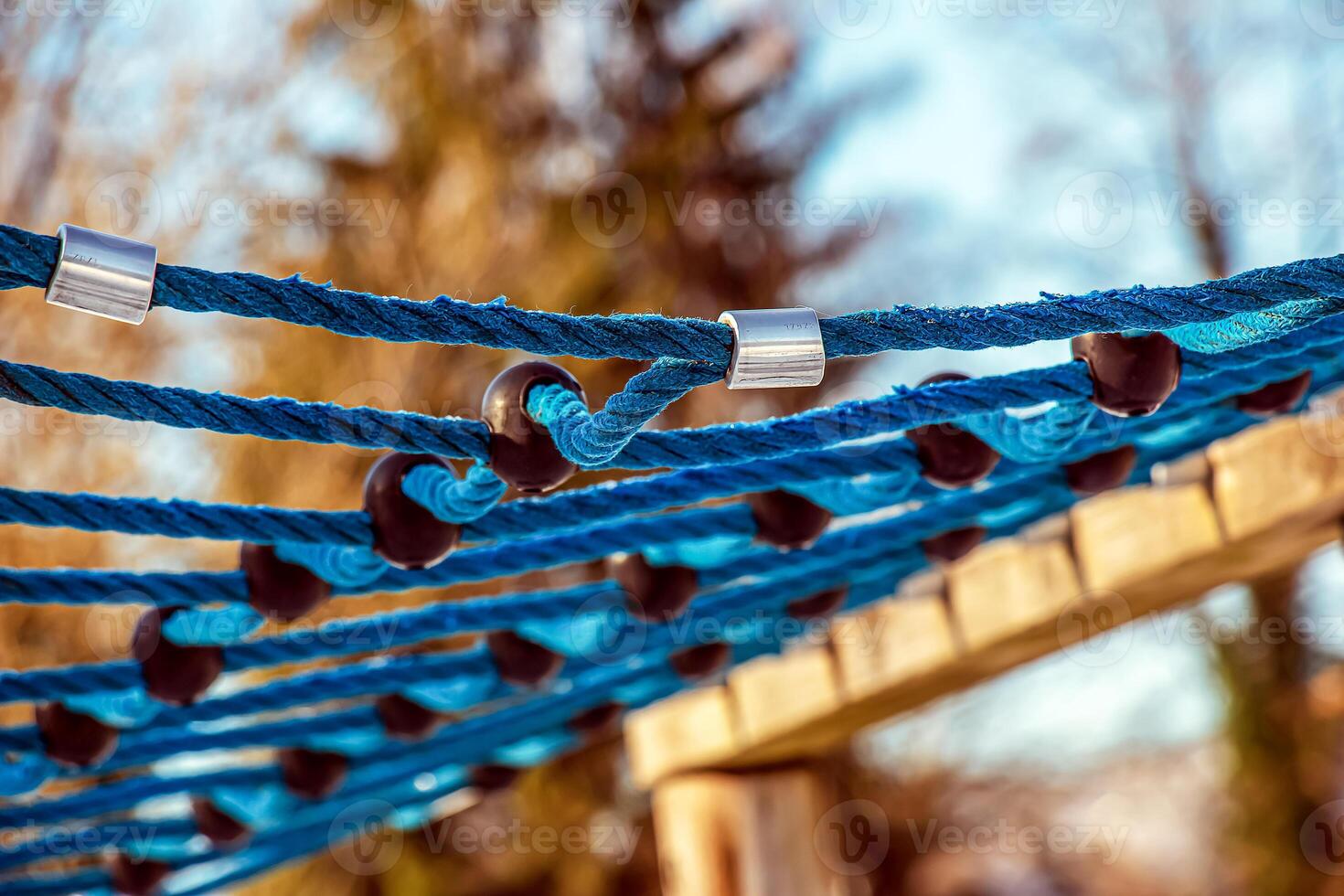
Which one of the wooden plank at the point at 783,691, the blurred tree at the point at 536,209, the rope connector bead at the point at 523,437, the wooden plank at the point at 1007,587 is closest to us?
the rope connector bead at the point at 523,437

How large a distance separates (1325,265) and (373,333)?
1.24 ft

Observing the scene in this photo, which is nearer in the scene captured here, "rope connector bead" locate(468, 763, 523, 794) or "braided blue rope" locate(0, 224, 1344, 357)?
"braided blue rope" locate(0, 224, 1344, 357)

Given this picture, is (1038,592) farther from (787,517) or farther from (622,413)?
(622,413)

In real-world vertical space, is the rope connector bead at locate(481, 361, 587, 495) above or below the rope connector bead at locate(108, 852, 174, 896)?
above

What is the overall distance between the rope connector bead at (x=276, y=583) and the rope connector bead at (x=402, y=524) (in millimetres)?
86

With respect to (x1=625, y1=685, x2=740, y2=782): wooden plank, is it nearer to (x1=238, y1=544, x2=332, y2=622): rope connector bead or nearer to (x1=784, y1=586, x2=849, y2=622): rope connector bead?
(x1=784, y1=586, x2=849, y2=622): rope connector bead

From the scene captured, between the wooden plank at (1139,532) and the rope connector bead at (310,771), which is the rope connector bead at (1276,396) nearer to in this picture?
the wooden plank at (1139,532)

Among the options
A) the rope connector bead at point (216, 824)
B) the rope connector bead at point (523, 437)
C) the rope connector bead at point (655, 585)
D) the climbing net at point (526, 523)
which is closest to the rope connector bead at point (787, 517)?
the climbing net at point (526, 523)

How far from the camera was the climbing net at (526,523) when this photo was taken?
48 cm

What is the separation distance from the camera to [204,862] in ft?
3.69

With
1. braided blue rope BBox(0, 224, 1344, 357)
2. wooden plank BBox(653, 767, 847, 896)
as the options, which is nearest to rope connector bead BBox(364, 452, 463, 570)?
braided blue rope BBox(0, 224, 1344, 357)

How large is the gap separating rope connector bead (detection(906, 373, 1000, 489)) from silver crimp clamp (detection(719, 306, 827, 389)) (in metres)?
0.24

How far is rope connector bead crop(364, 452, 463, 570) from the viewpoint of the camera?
62 centimetres

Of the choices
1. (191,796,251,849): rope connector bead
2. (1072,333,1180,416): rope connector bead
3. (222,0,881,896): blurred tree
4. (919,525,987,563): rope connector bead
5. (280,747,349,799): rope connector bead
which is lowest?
(191,796,251,849): rope connector bead
